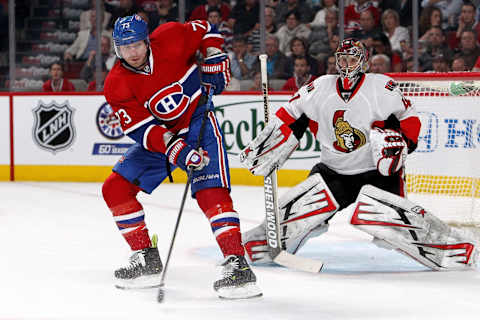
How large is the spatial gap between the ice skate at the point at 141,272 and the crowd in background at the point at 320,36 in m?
3.87

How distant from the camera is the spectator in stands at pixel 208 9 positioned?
7879mm

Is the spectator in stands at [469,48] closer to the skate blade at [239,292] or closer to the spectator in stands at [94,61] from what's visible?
the spectator in stands at [94,61]

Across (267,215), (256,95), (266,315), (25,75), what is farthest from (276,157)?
(25,75)

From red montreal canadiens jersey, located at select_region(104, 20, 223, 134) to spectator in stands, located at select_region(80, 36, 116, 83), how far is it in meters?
4.37

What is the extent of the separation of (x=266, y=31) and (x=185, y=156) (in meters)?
4.38

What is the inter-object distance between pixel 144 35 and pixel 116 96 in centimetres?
26

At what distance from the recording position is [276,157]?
399cm

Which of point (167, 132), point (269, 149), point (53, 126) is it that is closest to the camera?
point (167, 132)

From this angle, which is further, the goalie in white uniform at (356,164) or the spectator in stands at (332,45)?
the spectator in stands at (332,45)

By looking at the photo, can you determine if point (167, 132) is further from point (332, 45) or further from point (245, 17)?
point (245, 17)

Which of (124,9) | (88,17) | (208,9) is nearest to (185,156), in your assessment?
(208,9)

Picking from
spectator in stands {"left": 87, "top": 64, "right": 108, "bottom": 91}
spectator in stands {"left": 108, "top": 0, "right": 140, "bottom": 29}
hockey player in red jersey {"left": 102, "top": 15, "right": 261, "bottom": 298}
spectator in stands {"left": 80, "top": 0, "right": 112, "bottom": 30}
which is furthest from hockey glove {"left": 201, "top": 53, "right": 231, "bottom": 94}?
spectator in stands {"left": 108, "top": 0, "right": 140, "bottom": 29}

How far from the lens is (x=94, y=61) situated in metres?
7.91

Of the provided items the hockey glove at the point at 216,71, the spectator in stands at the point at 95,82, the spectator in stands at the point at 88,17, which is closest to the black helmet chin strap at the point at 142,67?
the hockey glove at the point at 216,71
